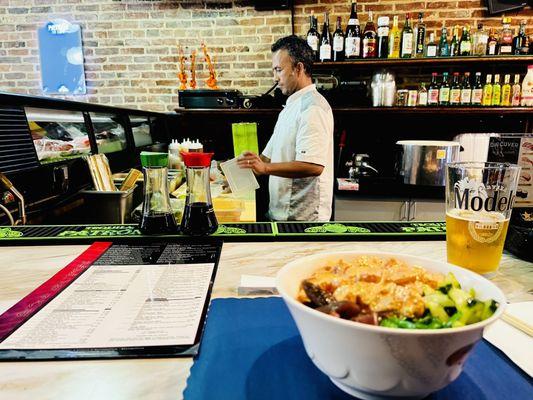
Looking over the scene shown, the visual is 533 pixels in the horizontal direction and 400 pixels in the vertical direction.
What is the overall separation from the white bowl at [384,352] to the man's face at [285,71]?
219cm

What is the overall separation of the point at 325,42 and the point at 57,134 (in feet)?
7.96

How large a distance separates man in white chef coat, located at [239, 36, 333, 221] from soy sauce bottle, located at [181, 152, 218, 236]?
106 cm

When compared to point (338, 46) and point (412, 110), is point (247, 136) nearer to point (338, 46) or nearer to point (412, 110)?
point (338, 46)

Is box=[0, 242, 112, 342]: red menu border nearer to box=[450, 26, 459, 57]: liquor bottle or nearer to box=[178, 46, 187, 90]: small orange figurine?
box=[178, 46, 187, 90]: small orange figurine

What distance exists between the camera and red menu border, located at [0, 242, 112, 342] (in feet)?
2.27

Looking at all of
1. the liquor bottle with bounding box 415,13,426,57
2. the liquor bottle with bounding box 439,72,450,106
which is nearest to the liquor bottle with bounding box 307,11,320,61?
the liquor bottle with bounding box 415,13,426,57

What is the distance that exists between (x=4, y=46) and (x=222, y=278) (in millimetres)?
4322

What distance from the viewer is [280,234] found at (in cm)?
121

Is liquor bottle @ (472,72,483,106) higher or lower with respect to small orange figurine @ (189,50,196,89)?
lower

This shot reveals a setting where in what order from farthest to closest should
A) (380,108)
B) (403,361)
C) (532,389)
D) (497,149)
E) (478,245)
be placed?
(380,108)
(497,149)
(478,245)
(532,389)
(403,361)

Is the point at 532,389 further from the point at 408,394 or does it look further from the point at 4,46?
the point at 4,46

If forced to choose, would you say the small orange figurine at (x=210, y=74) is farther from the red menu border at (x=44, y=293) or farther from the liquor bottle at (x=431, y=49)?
the red menu border at (x=44, y=293)

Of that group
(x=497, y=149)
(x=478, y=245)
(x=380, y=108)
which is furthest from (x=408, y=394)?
(x=380, y=108)

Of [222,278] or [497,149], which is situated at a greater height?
[497,149]
